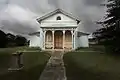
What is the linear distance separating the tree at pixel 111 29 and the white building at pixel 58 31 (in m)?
11.6

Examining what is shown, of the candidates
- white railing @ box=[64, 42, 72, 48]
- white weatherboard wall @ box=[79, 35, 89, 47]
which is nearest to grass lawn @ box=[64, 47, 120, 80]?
white railing @ box=[64, 42, 72, 48]

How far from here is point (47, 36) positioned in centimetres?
3762

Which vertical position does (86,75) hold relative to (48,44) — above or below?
below

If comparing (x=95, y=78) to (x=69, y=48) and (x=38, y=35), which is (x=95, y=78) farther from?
(x=38, y=35)

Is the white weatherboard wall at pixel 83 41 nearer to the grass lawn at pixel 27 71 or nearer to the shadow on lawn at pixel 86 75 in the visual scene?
the grass lawn at pixel 27 71

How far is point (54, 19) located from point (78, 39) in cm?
599

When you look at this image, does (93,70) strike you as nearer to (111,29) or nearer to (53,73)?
(53,73)

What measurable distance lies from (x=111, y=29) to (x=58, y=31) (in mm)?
15635

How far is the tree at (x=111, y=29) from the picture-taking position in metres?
22.2

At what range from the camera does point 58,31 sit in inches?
1481

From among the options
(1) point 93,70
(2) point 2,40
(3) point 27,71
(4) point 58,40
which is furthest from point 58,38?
(3) point 27,71

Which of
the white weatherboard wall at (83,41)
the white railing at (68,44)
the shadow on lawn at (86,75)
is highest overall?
the white weatherboard wall at (83,41)

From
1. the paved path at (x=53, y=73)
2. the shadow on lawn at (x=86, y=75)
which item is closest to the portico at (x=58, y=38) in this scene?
the paved path at (x=53, y=73)

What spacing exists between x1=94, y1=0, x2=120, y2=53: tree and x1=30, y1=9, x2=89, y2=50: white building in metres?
11.6
